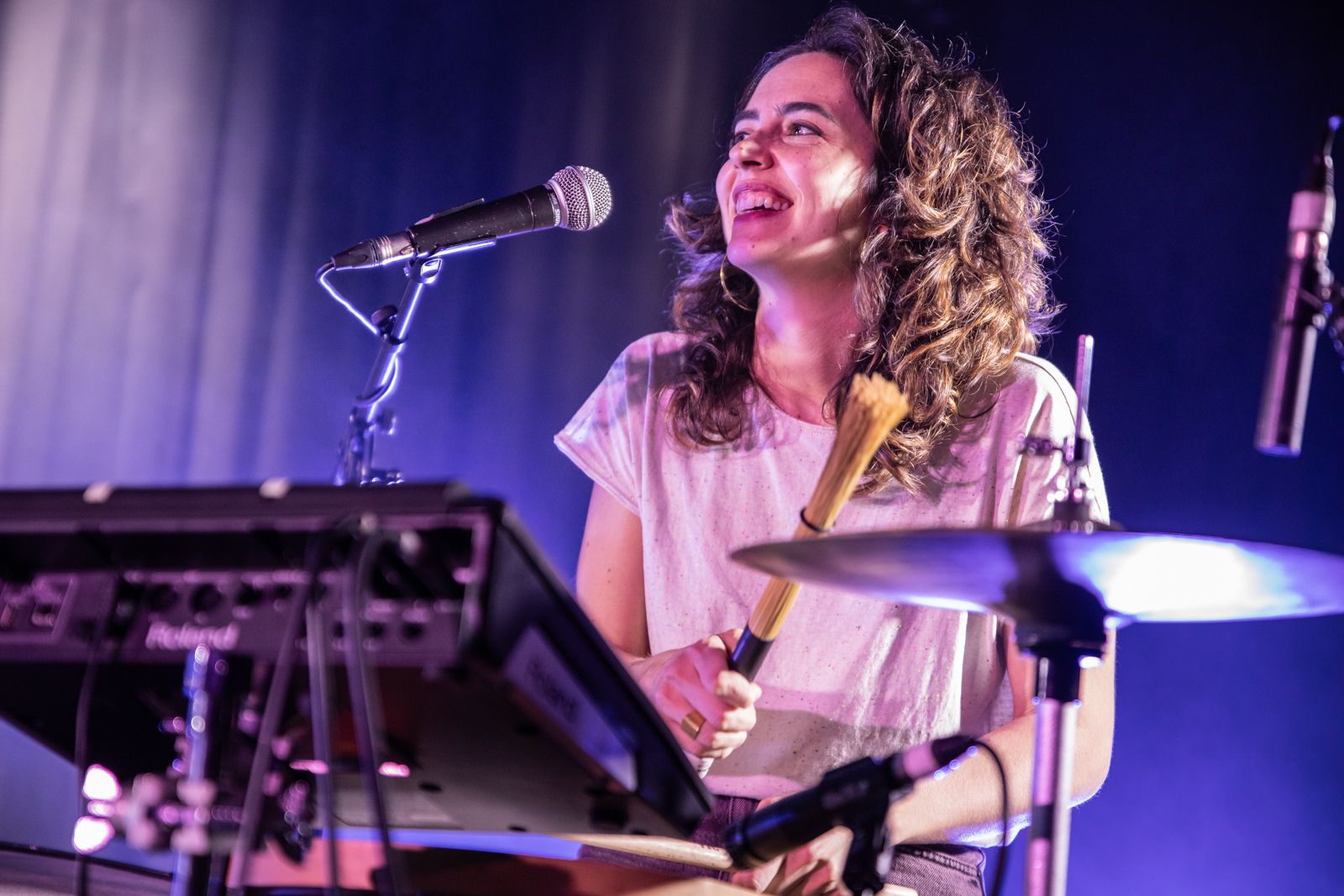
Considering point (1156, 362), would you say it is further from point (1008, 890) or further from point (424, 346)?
point (424, 346)

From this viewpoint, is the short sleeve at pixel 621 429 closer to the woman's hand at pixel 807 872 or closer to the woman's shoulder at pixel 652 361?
the woman's shoulder at pixel 652 361

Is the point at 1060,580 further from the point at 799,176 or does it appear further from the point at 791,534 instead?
the point at 799,176

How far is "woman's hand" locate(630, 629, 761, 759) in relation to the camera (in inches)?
52.7

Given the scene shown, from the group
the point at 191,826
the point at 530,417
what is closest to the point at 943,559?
the point at 191,826

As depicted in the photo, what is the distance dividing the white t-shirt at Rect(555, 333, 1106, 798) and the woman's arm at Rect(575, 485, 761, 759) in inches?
2.1

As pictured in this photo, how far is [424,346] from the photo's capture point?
315 cm

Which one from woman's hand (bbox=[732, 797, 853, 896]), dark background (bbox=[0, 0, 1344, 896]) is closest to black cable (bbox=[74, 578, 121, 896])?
woman's hand (bbox=[732, 797, 853, 896])

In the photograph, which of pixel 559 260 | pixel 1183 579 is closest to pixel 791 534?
pixel 1183 579

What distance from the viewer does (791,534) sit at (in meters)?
1.91

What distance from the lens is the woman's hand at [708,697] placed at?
4.39 feet

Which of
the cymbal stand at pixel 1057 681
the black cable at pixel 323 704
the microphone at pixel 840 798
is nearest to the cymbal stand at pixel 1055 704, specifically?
the cymbal stand at pixel 1057 681

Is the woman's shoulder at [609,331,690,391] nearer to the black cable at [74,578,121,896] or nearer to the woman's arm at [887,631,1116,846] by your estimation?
the woman's arm at [887,631,1116,846]

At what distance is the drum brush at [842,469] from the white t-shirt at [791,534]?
1.40 ft

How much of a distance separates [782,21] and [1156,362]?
1.19 meters
